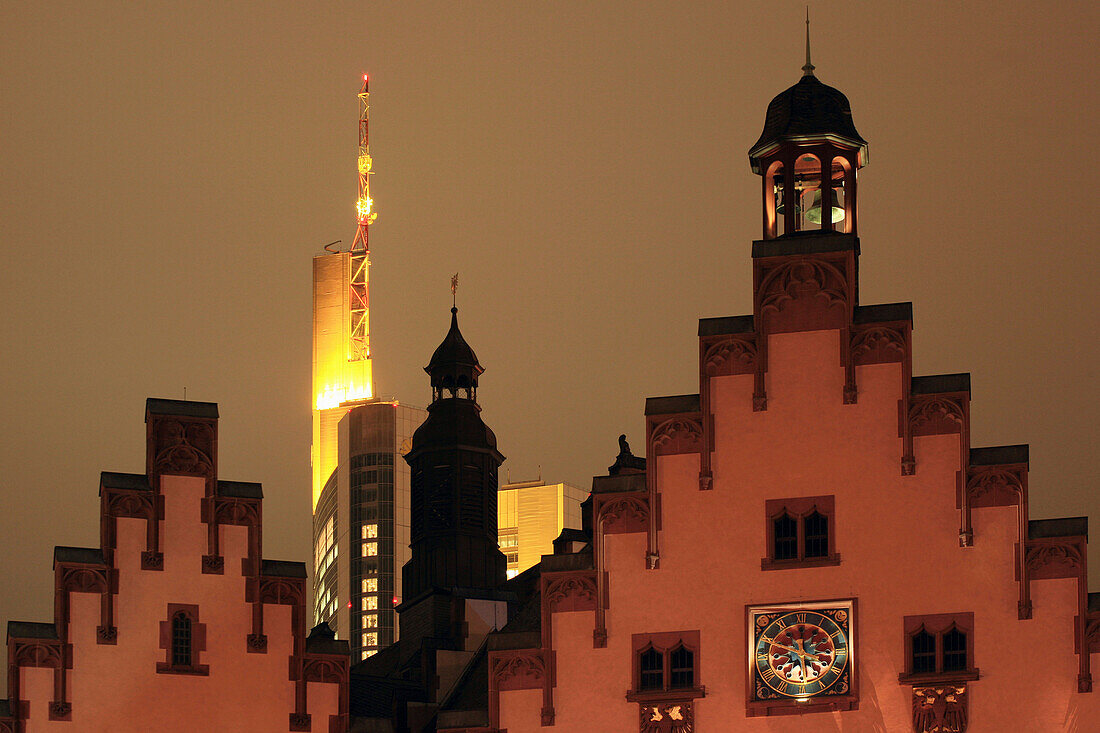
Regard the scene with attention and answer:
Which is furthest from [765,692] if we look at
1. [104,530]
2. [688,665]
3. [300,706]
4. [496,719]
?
[104,530]

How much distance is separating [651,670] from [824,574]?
14.4 feet

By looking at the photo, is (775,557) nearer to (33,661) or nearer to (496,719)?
(496,719)

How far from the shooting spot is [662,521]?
56.7 metres

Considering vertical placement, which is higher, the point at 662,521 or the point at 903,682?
the point at 662,521

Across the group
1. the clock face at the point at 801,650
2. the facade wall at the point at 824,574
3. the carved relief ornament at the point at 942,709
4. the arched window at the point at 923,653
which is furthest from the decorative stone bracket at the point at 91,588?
the carved relief ornament at the point at 942,709

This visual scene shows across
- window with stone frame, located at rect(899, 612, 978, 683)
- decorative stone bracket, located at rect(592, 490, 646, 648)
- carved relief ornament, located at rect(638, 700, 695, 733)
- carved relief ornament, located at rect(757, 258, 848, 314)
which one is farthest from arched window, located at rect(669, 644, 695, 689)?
carved relief ornament, located at rect(757, 258, 848, 314)

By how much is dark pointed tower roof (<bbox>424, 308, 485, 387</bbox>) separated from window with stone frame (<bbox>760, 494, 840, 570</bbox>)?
69.6 ft

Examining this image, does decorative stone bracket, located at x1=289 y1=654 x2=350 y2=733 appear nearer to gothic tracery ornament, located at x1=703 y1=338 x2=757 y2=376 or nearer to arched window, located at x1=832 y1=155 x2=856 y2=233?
gothic tracery ornament, located at x1=703 y1=338 x2=757 y2=376

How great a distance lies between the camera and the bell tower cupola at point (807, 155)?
58.9 m

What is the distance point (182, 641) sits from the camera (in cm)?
5684

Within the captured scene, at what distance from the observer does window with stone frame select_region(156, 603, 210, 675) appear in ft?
185

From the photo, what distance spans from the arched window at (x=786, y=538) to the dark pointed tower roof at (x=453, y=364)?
69.6ft

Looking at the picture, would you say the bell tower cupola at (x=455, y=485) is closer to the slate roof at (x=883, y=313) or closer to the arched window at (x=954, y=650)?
the slate roof at (x=883, y=313)

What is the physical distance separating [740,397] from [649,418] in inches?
84.2
